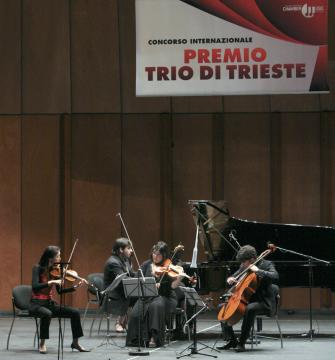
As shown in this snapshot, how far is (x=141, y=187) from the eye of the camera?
14.6 metres

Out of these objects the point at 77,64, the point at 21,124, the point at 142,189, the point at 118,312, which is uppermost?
the point at 77,64

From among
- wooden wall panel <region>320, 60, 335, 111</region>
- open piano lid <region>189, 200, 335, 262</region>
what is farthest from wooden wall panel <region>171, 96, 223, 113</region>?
open piano lid <region>189, 200, 335, 262</region>

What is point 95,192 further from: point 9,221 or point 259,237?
point 259,237

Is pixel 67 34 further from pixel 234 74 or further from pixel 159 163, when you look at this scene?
pixel 234 74

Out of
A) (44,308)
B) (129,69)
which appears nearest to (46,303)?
(44,308)

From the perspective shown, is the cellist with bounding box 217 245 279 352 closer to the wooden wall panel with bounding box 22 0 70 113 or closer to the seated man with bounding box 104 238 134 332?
the seated man with bounding box 104 238 134 332

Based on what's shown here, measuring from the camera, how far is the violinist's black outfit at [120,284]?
11.0 metres

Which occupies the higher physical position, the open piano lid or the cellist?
the open piano lid

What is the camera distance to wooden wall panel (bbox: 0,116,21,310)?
1453 centimetres

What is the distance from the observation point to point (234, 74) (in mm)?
11594

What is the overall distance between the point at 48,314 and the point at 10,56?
19.9 feet

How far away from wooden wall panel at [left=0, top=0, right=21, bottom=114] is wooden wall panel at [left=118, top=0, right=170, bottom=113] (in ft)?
5.57

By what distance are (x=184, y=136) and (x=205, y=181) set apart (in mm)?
809

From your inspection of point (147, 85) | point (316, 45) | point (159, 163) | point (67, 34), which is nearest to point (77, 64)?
point (67, 34)
